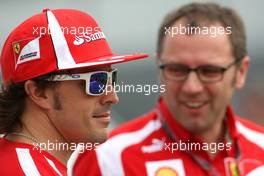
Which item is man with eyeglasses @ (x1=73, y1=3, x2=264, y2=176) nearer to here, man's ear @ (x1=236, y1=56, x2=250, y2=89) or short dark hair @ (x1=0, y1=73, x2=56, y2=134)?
man's ear @ (x1=236, y1=56, x2=250, y2=89)

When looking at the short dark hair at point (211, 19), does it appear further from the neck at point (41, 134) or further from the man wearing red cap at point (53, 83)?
the neck at point (41, 134)

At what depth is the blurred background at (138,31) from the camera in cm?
941

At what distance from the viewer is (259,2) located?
11188 mm

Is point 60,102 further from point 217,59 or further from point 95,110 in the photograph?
point 217,59

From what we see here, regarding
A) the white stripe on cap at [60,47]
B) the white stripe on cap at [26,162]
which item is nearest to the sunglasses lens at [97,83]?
the white stripe on cap at [60,47]

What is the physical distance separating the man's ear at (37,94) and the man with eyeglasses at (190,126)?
95 centimetres

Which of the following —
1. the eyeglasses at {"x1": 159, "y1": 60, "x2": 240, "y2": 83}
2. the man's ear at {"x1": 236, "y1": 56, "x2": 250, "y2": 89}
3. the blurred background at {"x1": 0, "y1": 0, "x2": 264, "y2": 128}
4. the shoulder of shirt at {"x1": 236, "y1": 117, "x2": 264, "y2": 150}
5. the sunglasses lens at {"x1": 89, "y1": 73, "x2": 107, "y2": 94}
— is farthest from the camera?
the blurred background at {"x1": 0, "y1": 0, "x2": 264, "y2": 128}

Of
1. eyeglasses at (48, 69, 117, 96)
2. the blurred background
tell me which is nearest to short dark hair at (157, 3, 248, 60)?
eyeglasses at (48, 69, 117, 96)

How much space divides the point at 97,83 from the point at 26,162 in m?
0.51

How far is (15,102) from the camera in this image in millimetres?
3486

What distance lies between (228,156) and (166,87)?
1.72ft

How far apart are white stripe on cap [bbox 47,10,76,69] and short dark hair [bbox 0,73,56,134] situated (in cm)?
8

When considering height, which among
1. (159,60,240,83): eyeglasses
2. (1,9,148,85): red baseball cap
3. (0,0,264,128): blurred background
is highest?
(1,9,148,85): red baseball cap

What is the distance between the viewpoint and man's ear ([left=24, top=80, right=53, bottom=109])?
3.43 meters
